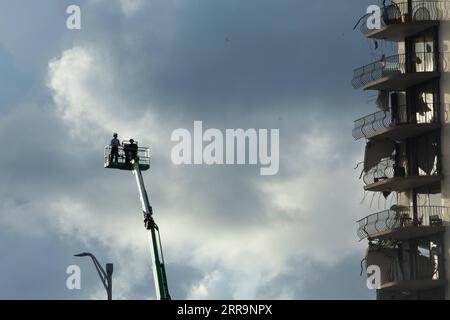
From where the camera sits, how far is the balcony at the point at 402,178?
364 ft

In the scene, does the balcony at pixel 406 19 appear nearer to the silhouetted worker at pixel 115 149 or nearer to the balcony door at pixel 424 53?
the balcony door at pixel 424 53

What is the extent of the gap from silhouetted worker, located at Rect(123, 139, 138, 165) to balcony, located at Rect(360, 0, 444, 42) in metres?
16.3

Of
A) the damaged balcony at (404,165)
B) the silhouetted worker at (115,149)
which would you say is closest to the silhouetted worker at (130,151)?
the silhouetted worker at (115,149)

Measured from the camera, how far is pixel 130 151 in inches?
4599

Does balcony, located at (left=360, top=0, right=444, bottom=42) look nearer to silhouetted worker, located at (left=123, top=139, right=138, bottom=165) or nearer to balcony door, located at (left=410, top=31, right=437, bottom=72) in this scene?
balcony door, located at (left=410, top=31, right=437, bottom=72)

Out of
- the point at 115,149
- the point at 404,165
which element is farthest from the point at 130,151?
the point at 404,165

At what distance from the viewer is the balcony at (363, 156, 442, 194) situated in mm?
110812
